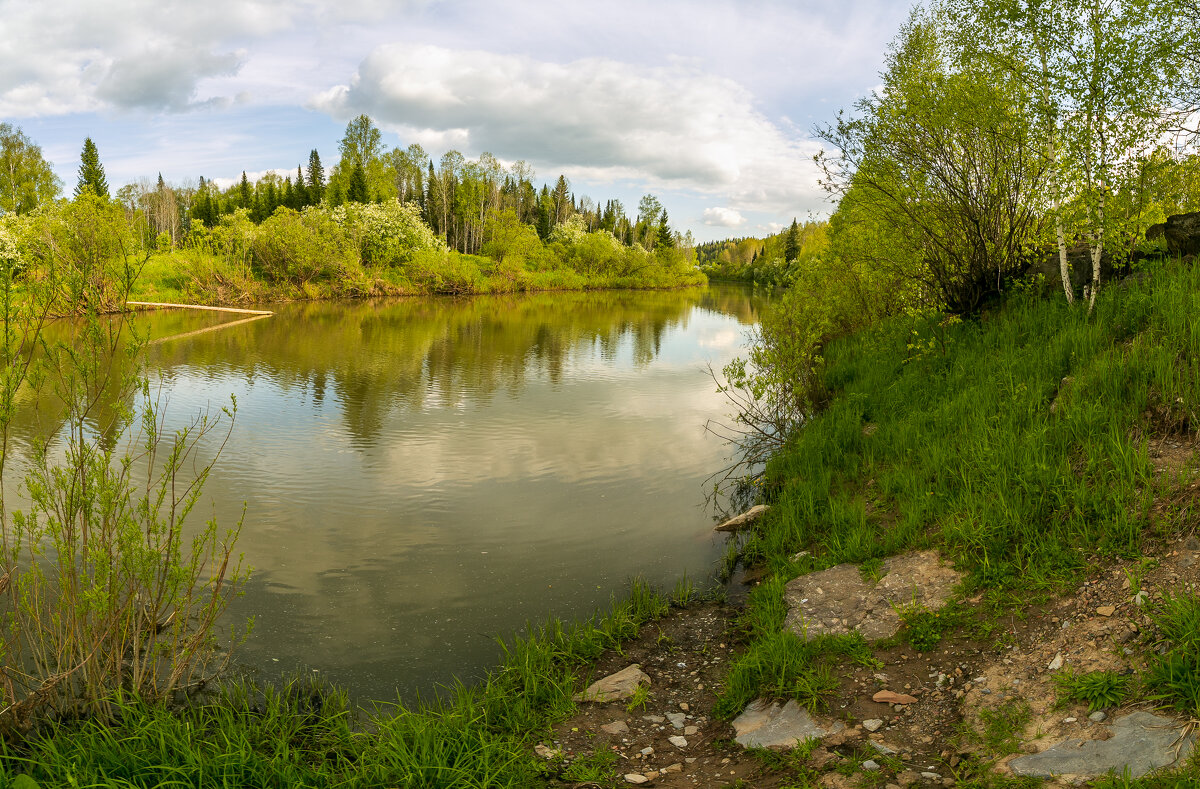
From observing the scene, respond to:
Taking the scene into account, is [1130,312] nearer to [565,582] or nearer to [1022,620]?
[1022,620]

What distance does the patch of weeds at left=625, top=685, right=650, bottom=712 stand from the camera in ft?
18.7

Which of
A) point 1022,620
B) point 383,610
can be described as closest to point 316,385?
point 383,610

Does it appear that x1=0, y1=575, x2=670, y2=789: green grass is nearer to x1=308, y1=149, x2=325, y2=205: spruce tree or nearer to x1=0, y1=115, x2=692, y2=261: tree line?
x1=0, y1=115, x2=692, y2=261: tree line

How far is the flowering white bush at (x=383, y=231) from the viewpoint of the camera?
58.7 meters

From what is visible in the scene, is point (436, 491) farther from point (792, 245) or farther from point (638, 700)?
point (792, 245)

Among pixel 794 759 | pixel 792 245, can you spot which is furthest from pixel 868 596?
pixel 792 245

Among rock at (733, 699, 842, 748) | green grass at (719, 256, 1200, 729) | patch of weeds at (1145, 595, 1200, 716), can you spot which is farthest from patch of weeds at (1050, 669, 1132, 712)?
rock at (733, 699, 842, 748)

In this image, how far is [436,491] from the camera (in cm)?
1166

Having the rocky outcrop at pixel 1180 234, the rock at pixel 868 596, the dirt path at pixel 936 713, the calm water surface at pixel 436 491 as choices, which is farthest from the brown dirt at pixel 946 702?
the rocky outcrop at pixel 1180 234

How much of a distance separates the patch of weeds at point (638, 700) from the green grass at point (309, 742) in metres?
0.49

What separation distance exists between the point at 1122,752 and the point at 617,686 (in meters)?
3.62

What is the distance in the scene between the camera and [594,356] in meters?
27.7

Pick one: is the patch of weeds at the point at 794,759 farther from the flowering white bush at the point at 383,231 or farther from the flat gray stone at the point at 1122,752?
the flowering white bush at the point at 383,231

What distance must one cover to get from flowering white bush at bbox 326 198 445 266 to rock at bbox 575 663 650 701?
57692mm
